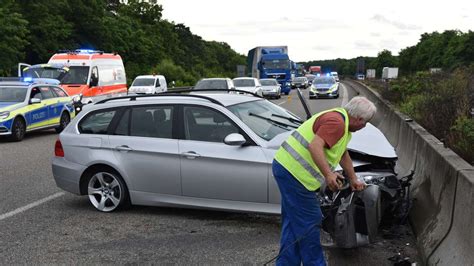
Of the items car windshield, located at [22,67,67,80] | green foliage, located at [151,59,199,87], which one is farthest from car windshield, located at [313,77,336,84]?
green foliage, located at [151,59,199,87]

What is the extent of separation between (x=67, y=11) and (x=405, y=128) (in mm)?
47898

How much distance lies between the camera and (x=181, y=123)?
633 cm

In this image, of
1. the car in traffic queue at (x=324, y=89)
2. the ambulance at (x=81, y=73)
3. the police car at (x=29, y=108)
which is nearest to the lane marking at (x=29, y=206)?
the police car at (x=29, y=108)

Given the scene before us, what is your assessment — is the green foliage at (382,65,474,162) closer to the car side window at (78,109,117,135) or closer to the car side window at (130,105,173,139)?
the car side window at (130,105,173,139)

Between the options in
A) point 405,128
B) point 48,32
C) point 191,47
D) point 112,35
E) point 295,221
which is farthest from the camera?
point 191,47

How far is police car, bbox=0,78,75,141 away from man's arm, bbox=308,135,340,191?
11806 millimetres

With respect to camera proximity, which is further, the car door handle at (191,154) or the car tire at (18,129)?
the car tire at (18,129)

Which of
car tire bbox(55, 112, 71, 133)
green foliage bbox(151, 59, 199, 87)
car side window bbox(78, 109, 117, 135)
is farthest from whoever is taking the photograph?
green foliage bbox(151, 59, 199, 87)

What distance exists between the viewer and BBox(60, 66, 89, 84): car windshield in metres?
19.4

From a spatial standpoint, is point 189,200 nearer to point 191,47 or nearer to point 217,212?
point 217,212

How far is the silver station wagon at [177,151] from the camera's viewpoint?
5.78 meters

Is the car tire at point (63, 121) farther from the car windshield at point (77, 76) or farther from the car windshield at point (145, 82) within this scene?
the car windshield at point (145, 82)

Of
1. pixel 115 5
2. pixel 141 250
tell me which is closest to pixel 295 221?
pixel 141 250

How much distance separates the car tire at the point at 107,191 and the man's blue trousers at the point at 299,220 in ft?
10.1
